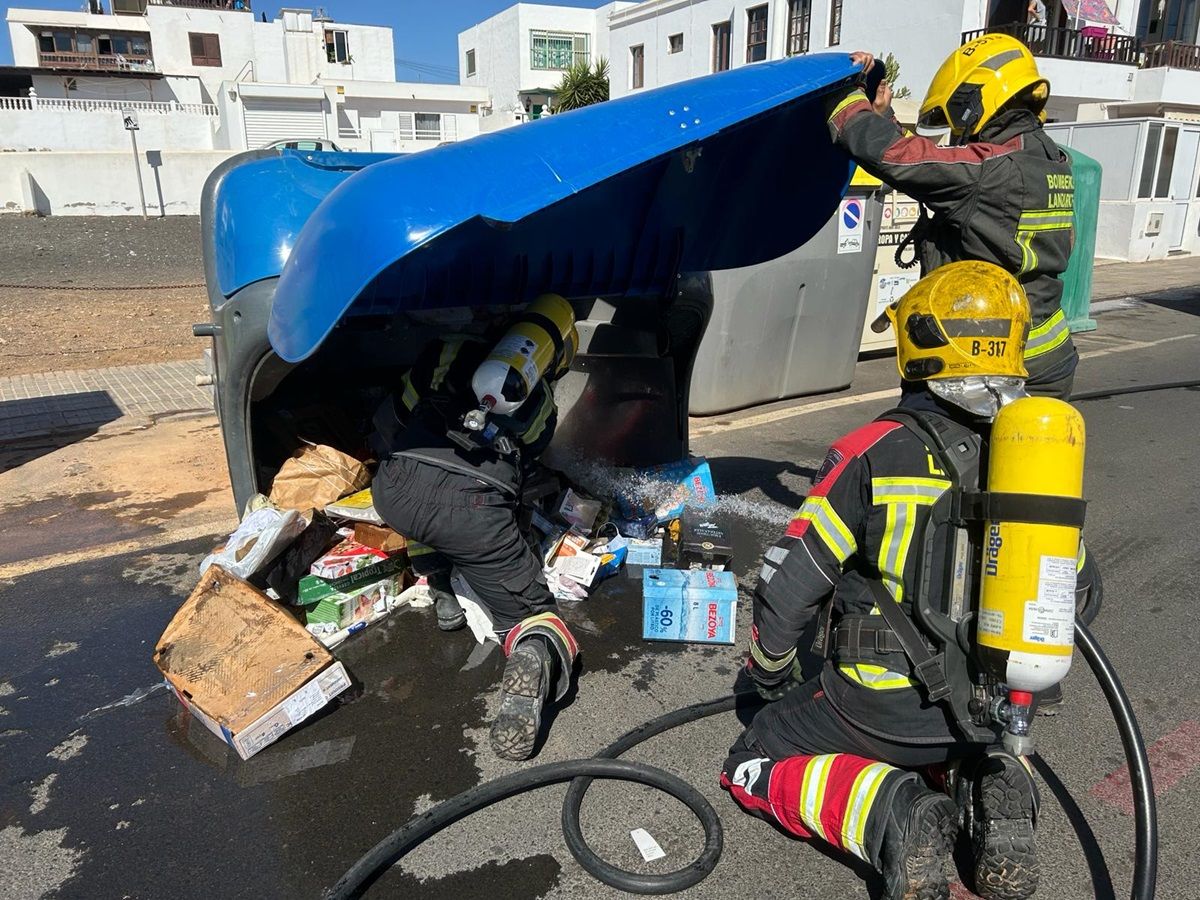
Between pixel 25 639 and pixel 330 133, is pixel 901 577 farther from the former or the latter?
pixel 330 133

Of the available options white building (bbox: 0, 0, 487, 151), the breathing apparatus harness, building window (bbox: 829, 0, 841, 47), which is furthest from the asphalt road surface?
white building (bbox: 0, 0, 487, 151)

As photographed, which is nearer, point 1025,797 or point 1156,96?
point 1025,797

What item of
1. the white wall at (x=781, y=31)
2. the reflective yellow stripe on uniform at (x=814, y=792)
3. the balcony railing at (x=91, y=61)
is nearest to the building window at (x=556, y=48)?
the white wall at (x=781, y=31)

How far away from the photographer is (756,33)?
3052cm

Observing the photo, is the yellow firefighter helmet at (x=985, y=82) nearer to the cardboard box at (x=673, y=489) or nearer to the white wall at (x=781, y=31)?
the cardboard box at (x=673, y=489)

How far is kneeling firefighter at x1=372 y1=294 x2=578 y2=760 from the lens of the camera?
2.82 metres

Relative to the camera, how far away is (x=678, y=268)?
159 inches

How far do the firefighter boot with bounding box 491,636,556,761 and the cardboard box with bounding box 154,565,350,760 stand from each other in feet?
1.99

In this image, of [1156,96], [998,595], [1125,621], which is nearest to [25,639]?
[998,595]

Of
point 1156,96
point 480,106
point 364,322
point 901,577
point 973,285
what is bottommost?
point 901,577

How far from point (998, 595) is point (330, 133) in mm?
41310

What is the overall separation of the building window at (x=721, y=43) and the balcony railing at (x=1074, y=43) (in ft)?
34.3

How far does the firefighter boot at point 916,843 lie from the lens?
5.97 ft

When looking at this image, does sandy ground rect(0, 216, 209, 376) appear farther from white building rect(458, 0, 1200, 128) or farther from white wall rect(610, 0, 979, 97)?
white building rect(458, 0, 1200, 128)
